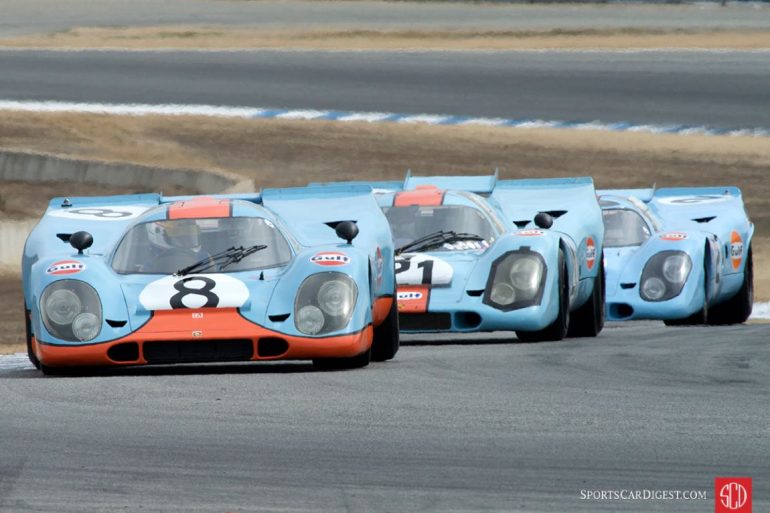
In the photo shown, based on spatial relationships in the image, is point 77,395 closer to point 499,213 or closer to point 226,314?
point 226,314

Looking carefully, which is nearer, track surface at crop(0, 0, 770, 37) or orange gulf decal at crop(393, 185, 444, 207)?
orange gulf decal at crop(393, 185, 444, 207)

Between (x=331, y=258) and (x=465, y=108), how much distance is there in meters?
18.0

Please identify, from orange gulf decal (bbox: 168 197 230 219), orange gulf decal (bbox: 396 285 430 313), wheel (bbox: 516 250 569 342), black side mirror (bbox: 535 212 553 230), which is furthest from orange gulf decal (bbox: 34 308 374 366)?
black side mirror (bbox: 535 212 553 230)

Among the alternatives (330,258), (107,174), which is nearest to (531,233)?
(330,258)

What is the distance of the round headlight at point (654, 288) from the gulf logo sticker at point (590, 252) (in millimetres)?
1107

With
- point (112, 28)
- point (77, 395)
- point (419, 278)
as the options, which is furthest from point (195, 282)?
point (112, 28)

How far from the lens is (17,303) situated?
16.6 m

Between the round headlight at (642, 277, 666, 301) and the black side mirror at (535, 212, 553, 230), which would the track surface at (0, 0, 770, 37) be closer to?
the round headlight at (642, 277, 666, 301)

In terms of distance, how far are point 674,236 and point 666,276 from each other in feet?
1.30

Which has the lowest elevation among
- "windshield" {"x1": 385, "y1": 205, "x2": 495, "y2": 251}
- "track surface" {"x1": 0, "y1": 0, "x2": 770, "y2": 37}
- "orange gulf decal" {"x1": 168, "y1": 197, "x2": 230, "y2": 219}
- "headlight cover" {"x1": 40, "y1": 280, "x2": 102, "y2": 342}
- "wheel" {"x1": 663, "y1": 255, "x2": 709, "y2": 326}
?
"wheel" {"x1": 663, "y1": 255, "x2": 709, "y2": 326}

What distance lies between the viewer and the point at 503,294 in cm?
1118

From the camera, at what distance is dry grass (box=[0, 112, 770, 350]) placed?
23688 millimetres

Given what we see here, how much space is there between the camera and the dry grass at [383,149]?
23.7 metres

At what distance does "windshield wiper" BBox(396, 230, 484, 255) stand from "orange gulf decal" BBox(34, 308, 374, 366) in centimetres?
317
